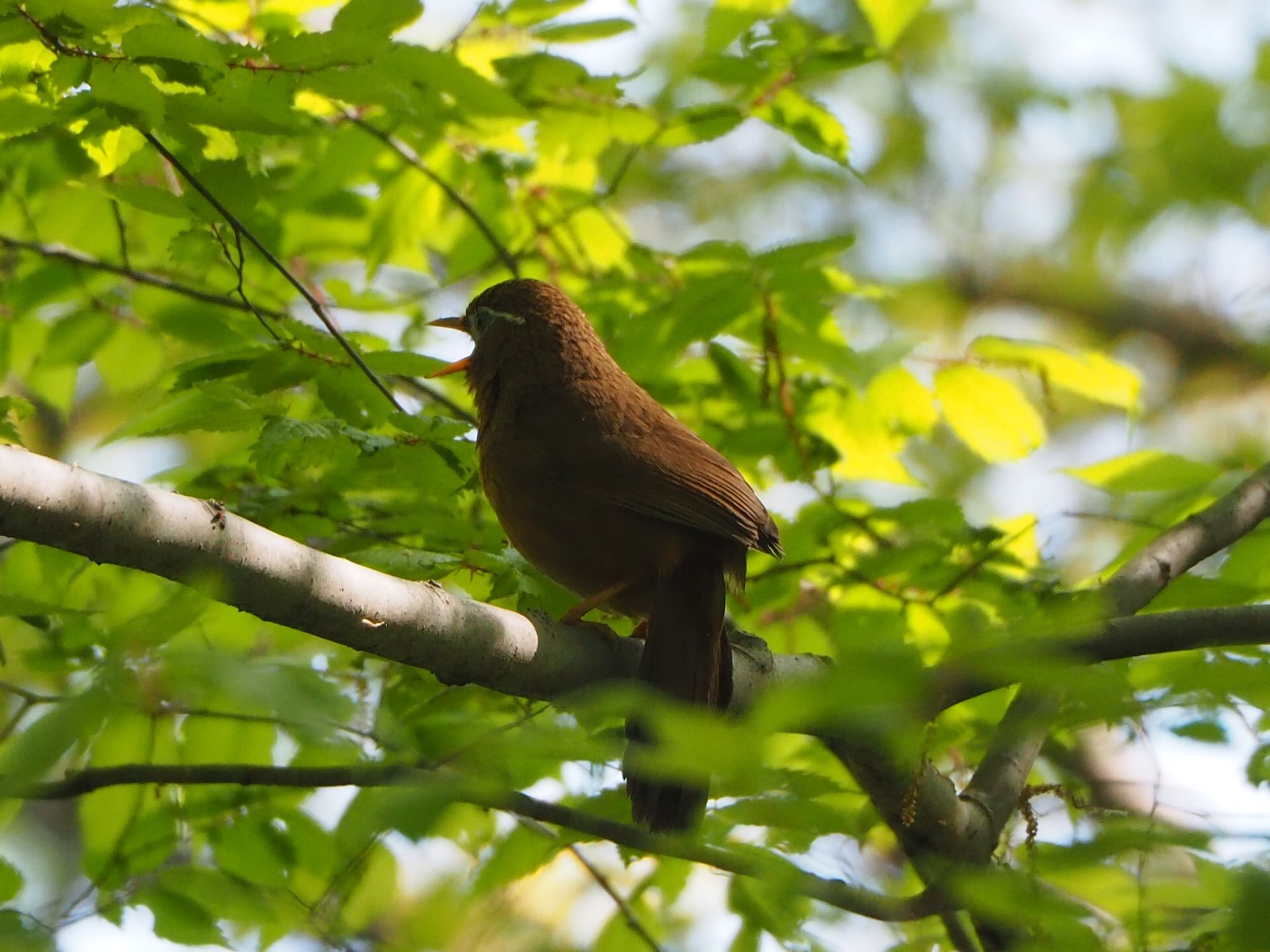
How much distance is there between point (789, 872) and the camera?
1815 mm

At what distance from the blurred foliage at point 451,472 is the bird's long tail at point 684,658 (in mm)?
206

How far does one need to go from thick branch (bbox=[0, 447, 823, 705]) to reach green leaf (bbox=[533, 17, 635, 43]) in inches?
91.6

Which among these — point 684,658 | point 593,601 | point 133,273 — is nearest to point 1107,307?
point 593,601

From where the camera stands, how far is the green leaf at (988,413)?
4.40m

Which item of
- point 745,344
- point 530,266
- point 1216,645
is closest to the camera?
point 1216,645

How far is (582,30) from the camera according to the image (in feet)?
14.5

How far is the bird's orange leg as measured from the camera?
365 centimetres

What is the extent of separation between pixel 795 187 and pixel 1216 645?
9.92 meters

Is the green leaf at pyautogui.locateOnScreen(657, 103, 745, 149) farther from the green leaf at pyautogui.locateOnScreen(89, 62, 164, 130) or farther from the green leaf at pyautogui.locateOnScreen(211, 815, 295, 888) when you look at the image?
the green leaf at pyautogui.locateOnScreen(211, 815, 295, 888)

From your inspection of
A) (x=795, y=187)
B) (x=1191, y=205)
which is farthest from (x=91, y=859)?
(x=795, y=187)

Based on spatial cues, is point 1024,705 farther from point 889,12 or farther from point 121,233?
point 121,233

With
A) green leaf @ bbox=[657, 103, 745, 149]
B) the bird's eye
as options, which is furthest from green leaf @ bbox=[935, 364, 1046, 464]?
the bird's eye

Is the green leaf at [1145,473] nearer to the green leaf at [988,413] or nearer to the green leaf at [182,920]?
the green leaf at [988,413]

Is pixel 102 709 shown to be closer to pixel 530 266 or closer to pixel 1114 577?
pixel 1114 577
